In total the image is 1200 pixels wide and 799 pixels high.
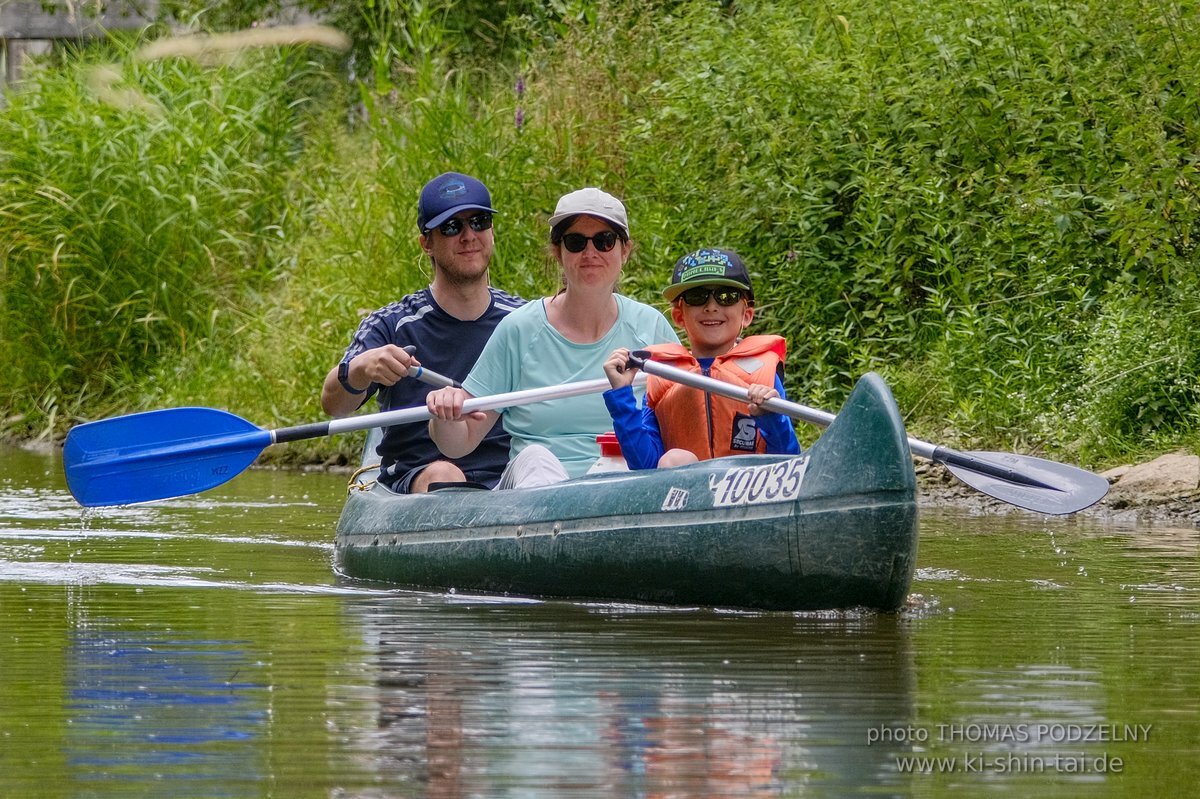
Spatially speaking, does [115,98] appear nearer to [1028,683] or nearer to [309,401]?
[309,401]

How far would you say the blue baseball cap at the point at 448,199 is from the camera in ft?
20.3

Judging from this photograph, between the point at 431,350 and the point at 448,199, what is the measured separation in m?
0.49

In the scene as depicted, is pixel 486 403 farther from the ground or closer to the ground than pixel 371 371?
closer to the ground

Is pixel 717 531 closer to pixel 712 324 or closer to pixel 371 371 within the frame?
pixel 712 324

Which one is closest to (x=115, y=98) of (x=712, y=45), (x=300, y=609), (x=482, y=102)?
(x=482, y=102)

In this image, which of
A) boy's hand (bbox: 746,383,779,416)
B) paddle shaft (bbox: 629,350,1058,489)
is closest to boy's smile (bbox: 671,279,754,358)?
paddle shaft (bbox: 629,350,1058,489)

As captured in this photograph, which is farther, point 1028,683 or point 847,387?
point 847,387

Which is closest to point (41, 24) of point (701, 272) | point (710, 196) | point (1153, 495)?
point (710, 196)

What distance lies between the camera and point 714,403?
215 inches

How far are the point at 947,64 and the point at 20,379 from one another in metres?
7.16

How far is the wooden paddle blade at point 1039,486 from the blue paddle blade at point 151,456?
2.37m

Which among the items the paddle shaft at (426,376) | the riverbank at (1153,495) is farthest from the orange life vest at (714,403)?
the riverbank at (1153,495)

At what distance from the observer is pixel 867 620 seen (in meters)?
4.92

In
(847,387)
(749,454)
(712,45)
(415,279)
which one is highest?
(712,45)
